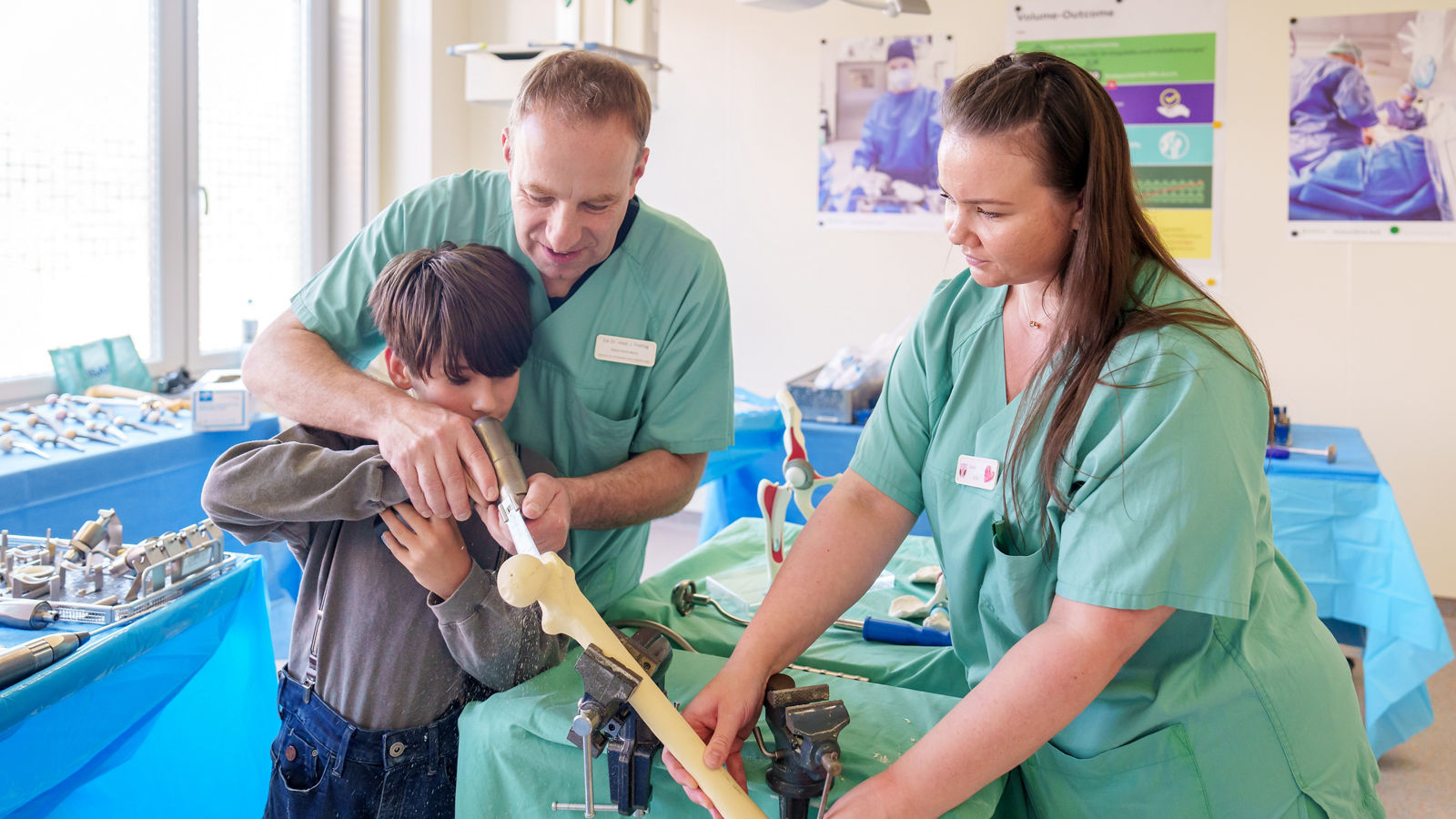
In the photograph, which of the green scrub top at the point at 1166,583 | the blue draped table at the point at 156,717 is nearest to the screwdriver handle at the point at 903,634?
the green scrub top at the point at 1166,583

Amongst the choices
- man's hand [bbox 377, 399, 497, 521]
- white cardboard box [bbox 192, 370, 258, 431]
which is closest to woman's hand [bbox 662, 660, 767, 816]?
man's hand [bbox 377, 399, 497, 521]

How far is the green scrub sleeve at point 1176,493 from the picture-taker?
3.21ft

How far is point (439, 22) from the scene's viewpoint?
4.45 metres

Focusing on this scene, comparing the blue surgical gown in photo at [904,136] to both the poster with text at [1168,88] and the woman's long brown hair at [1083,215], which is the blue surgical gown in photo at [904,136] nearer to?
the poster with text at [1168,88]

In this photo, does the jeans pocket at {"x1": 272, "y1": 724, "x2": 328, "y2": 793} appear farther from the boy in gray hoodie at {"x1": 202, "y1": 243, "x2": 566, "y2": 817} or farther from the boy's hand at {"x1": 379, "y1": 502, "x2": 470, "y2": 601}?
the boy's hand at {"x1": 379, "y1": 502, "x2": 470, "y2": 601}

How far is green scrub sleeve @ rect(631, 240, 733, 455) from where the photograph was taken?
155 centimetres

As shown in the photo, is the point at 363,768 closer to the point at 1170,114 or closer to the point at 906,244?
the point at 906,244

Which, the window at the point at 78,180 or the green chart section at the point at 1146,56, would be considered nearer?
the window at the point at 78,180

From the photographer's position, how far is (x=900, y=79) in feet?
14.1

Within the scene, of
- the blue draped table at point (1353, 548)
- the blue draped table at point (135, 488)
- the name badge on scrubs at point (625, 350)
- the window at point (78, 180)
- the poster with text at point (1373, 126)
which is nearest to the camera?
the name badge on scrubs at point (625, 350)

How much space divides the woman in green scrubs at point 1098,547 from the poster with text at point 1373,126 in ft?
10.7

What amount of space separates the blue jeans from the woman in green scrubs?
1.25ft

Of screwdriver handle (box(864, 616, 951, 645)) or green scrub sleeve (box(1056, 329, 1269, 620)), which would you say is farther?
screwdriver handle (box(864, 616, 951, 645))

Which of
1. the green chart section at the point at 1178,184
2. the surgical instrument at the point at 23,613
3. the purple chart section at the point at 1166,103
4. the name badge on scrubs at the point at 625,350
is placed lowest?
the surgical instrument at the point at 23,613
